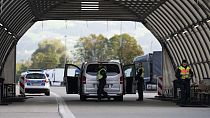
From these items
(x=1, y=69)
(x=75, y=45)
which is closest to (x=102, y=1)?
(x=1, y=69)

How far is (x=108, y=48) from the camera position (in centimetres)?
10156

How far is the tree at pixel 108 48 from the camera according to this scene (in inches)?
3396

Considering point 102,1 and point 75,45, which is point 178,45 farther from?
point 75,45

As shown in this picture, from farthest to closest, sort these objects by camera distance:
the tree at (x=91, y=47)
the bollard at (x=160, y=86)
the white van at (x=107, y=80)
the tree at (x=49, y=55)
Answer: the tree at (x=49, y=55), the tree at (x=91, y=47), the bollard at (x=160, y=86), the white van at (x=107, y=80)

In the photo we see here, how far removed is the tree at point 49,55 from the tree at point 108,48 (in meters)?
17.3

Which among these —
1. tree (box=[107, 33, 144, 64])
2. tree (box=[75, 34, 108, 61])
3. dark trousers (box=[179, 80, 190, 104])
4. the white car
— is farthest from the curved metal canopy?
tree (box=[75, 34, 108, 61])

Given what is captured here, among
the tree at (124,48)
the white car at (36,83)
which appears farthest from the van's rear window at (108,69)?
the tree at (124,48)

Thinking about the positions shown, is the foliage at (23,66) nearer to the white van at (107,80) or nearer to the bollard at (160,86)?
the bollard at (160,86)

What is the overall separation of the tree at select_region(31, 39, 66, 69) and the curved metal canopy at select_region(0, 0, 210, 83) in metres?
96.5

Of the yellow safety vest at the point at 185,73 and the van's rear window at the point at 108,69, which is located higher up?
the van's rear window at the point at 108,69

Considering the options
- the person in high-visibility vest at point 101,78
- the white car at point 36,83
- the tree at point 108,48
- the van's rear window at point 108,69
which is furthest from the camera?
the tree at point 108,48

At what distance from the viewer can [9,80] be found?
32.4 metres

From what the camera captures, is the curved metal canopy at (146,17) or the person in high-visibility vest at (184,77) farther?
the curved metal canopy at (146,17)

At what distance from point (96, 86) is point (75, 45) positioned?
302ft
